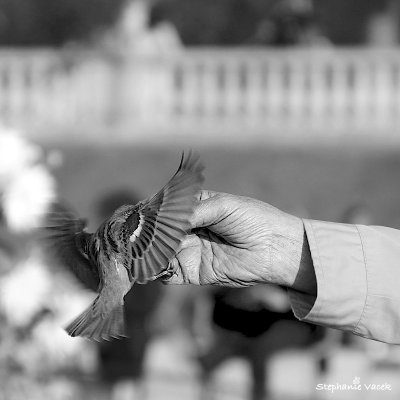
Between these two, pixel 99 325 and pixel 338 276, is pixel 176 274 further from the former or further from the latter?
pixel 338 276

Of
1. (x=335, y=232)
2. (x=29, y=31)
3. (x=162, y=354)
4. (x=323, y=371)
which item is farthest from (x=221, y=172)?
(x=335, y=232)

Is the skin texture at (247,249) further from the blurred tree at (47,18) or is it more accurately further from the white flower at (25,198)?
the blurred tree at (47,18)

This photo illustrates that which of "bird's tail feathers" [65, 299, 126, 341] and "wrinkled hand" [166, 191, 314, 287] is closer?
"wrinkled hand" [166, 191, 314, 287]

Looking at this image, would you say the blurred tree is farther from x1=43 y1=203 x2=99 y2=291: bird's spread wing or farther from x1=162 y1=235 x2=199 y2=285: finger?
x1=162 y1=235 x2=199 y2=285: finger

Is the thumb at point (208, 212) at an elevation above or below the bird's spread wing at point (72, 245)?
above

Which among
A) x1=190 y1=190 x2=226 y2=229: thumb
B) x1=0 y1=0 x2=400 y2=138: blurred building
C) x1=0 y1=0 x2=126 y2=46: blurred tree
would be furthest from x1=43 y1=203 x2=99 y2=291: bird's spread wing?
x1=0 y1=0 x2=126 y2=46: blurred tree

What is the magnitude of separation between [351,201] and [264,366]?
89.8 inches

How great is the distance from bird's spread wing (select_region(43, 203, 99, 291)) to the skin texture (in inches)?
12.5

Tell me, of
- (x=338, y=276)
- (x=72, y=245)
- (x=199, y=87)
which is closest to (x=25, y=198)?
(x=72, y=245)

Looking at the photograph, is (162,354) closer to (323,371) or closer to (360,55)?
(323,371)

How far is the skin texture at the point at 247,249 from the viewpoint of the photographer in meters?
2.29

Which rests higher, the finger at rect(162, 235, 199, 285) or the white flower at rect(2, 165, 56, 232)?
the finger at rect(162, 235, 199, 285)

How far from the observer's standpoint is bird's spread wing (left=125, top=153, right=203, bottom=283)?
2.41 m

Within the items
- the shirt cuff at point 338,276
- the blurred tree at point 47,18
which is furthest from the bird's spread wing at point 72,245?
the blurred tree at point 47,18
